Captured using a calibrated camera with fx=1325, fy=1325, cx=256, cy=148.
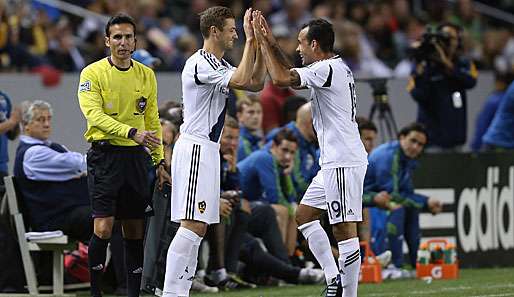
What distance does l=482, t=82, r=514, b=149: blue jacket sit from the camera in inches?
615

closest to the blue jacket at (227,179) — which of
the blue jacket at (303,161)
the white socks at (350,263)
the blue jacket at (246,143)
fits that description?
the blue jacket at (303,161)

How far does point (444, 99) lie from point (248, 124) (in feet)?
8.55

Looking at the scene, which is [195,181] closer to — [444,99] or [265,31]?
[265,31]

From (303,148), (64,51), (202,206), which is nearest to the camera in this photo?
(202,206)

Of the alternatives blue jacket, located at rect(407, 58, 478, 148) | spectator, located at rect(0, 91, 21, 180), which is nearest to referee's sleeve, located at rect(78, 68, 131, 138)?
spectator, located at rect(0, 91, 21, 180)

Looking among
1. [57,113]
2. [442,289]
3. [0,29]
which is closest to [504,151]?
[442,289]

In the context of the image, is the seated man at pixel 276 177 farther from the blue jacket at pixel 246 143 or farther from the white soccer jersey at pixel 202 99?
the white soccer jersey at pixel 202 99

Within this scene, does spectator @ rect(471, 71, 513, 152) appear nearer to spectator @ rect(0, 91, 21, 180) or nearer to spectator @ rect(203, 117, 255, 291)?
spectator @ rect(203, 117, 255, 291)

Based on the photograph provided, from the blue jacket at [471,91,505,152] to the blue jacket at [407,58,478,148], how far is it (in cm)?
215

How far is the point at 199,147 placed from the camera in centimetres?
924

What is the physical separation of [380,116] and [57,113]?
12.3 feet

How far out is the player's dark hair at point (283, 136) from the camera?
1330cm

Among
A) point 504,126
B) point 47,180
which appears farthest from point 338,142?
point 504,126

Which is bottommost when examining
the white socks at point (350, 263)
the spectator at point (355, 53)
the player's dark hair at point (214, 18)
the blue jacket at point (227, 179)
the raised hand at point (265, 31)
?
the white socks at point (350, 263)
